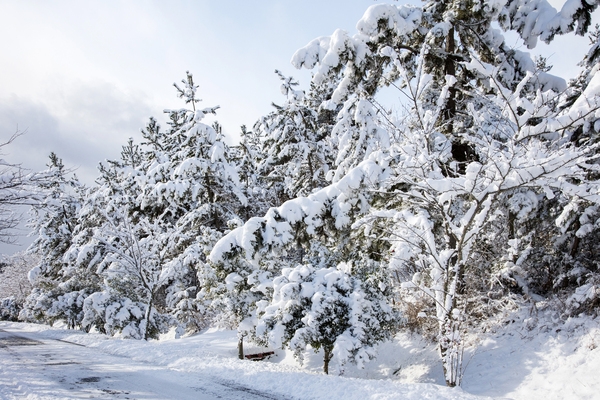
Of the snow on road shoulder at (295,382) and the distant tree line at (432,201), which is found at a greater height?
the distant tree line at (432,201)

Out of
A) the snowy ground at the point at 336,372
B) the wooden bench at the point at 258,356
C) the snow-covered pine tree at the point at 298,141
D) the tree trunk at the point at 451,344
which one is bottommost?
the wooden bench at the point at 258,356

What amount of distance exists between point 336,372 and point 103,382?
719 centimetres

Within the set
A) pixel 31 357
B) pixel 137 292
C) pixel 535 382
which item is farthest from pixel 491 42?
pixel 137 292

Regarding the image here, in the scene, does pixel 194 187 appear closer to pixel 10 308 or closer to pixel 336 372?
pixel 336 372

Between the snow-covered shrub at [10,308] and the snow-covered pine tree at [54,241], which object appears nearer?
the snow-covered pine tree at [54,241]

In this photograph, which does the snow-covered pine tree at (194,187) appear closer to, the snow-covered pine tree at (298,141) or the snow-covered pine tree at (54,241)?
the snow-covered pine tree at (298,141)

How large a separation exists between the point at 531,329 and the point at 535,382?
75.5 inches

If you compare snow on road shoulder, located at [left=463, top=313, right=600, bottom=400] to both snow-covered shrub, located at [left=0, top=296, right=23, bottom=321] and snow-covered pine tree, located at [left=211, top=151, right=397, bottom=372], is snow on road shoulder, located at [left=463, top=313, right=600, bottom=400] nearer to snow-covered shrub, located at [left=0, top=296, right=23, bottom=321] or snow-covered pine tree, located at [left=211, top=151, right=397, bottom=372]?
snow-covered pine tree, located at [left=211, top=151, right=397, bottom=372]

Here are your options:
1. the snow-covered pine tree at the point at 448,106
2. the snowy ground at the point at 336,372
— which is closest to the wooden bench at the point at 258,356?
the snowy ground at the point at 336,372

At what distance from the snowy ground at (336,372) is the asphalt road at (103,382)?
2 centimetres

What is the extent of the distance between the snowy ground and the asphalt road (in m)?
0.02

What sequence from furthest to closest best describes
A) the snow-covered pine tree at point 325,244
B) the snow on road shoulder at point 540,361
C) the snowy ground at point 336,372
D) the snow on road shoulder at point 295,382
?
the snow-covered pine tree at point 325,244 < the snow on road shoulder at point 540,361 < the snowy ground at point 336,372 < the snow on road shoulder at point 295,382

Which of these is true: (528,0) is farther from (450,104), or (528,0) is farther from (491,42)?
(450,104)

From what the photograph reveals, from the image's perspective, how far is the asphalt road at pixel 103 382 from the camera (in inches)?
237
